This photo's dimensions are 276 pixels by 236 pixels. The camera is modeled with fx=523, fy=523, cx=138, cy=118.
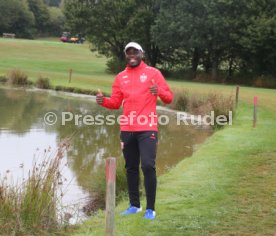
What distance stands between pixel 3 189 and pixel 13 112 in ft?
43.0

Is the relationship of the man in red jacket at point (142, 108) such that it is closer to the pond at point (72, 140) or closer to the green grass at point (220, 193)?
the green grass at point (220, 193)

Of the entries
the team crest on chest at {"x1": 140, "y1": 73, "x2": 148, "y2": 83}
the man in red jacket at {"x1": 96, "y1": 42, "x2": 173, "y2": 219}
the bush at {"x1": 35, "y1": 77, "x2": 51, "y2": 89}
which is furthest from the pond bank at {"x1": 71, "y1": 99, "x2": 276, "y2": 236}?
the bush at {"x1": 35, "y1": 77, "x2": 51, "y2": 89}

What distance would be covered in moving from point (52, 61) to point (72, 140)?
117ft

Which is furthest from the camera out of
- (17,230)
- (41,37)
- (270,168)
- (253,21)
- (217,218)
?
(41,37)

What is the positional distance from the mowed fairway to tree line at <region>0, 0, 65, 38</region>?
72.0 ft

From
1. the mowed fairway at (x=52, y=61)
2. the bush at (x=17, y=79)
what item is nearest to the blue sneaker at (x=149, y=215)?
the mowed fairway at (x=52, y=61)

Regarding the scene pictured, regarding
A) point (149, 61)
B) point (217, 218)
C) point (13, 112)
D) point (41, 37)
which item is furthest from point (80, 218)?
point (41, 37)

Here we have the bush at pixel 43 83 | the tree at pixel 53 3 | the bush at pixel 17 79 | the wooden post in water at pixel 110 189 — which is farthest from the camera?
the tree at pixel 53 3

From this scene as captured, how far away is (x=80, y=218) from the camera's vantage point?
7074mm

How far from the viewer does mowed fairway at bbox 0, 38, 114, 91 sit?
34.9m

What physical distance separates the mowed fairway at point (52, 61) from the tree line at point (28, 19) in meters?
22.0

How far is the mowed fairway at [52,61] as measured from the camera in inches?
1374

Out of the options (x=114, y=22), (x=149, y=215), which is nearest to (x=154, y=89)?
(x=149, y=215)

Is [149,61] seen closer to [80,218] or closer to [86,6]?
[86,6]
